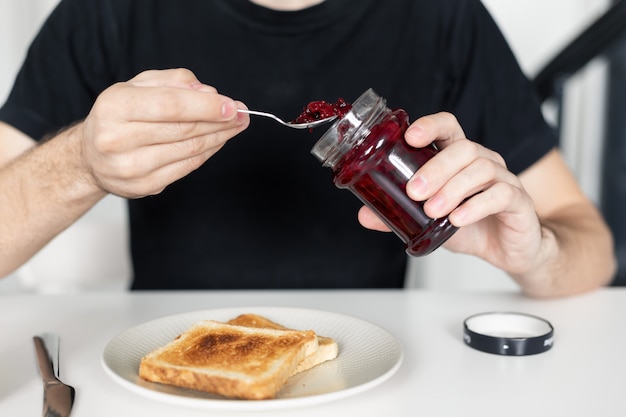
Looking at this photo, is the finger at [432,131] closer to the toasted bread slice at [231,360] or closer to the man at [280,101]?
the toasted bread slice at [231,360]

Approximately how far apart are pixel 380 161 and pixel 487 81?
866 millimetres

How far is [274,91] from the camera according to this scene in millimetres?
1682

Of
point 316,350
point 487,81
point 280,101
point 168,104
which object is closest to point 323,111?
point 168,104

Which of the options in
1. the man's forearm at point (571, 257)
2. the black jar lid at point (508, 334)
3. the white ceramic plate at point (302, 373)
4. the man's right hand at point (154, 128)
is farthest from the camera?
the man's forearm at point (571, 257)

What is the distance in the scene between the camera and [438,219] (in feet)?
3.34

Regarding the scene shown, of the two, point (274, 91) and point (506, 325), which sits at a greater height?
point (274, 91)

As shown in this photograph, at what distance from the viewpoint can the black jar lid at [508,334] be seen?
1.09m

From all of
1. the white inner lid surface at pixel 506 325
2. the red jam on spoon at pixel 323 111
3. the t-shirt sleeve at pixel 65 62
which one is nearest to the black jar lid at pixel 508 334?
the white inner lid surface at pixel 506 325

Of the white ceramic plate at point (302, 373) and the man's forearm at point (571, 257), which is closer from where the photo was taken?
the white ceramic plate at point (302, 373)

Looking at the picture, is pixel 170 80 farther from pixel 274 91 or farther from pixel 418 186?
pixel 274 91

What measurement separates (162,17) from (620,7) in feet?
3.95

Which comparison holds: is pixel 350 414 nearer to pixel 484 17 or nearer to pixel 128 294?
pixel 128 294

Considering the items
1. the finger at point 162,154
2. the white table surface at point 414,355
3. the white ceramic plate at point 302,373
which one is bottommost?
the white table surface at point 414,355

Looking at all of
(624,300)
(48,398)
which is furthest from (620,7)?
(48,398)
